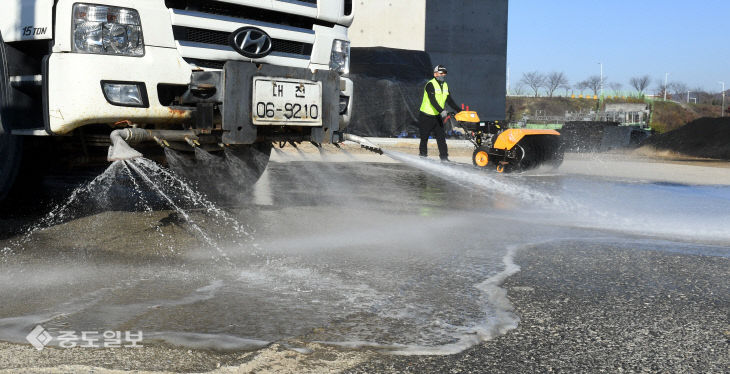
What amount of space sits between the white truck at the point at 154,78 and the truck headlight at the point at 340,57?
37 cm

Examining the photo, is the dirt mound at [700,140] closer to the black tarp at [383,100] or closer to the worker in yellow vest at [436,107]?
the black tarp at [383,100]

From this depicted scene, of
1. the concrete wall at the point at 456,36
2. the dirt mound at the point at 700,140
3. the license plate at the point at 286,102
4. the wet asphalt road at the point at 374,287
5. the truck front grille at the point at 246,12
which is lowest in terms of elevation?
the wet asphalt road at the point at 374,287

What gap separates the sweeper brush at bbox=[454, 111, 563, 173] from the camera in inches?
451

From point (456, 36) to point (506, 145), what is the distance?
1911 centimetres

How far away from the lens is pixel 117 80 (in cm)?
467

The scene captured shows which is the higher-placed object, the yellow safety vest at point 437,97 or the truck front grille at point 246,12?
the truck front grille at point 246,12

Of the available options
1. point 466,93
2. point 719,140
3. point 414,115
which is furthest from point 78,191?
point 466,93

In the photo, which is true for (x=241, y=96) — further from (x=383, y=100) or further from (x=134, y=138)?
(x=383, y=100)

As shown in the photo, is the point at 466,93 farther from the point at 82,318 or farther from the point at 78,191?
the point at 82,318

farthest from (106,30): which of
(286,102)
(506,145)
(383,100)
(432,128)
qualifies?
(383,100)

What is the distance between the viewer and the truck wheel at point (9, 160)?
4.95 meters

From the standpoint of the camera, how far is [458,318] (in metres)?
3.16

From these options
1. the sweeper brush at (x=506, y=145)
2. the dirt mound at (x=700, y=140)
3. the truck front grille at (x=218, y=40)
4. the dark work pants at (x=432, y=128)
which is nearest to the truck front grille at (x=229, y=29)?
the truck front grille at (x=218, y=40)

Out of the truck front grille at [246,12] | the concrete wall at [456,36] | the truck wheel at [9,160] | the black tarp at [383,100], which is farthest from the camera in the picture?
the concrete wall at [456,36]
